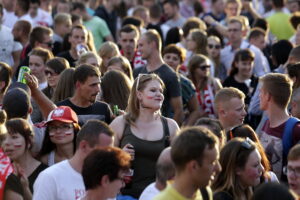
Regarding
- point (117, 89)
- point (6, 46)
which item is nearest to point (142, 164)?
point (117, 89)

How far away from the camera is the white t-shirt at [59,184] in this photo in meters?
6.72

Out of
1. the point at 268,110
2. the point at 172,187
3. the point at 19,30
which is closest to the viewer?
the point at 172,187

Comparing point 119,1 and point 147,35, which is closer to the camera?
point 147,35

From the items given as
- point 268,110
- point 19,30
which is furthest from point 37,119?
point 19,30

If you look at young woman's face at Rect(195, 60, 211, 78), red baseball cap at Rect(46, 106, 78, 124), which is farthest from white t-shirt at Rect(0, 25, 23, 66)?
red baseball cap at Rect(46, 106, 78, 124)

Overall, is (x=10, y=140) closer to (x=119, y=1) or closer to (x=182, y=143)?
(x=182, y=143)

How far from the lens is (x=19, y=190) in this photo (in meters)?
6.77

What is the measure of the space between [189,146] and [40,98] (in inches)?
137

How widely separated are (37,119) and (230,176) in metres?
3.13

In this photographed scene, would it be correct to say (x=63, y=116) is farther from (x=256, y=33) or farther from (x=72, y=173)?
(x=256, y=33)

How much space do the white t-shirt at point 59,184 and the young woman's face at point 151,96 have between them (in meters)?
1.62

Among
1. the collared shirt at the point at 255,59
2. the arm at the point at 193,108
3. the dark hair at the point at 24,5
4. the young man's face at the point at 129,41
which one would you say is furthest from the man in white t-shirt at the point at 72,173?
the dark hair at the point at 24,5

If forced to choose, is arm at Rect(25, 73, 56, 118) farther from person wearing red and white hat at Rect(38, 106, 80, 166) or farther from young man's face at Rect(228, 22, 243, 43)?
young man's face at Rect(228, 22, 243, 43)

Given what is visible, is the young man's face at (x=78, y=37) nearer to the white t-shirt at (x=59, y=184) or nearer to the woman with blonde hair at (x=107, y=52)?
the woman with blonde hair at (x=107, y=52)
